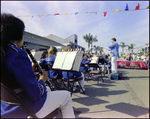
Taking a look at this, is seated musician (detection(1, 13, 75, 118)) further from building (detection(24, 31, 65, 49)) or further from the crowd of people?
building (detection(24, 31, 65, 49))

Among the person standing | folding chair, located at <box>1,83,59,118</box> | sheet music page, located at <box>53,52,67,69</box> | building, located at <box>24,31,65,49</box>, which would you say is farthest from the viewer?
building, located at <box>24,31,65,49</box>

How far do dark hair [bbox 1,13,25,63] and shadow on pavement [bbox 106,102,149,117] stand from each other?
8.11 ft

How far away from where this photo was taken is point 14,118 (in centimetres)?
100

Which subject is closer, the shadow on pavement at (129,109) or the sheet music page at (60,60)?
the shadow on pavement at (129,109)

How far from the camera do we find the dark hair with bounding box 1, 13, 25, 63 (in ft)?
3.15

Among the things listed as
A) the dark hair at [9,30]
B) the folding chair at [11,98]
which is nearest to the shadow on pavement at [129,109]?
the folding chair at [11,98]

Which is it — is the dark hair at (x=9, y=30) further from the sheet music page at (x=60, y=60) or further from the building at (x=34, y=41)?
the building at (x=34, y=41)

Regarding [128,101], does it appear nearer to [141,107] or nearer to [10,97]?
[141,107]

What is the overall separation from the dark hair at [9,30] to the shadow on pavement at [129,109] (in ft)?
8.11

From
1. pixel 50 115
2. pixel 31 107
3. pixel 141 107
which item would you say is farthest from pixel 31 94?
pixel 141 107

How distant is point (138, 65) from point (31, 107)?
1100 centimetres

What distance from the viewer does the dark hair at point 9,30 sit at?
96 centimetres

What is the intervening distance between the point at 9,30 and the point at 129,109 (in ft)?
9.05

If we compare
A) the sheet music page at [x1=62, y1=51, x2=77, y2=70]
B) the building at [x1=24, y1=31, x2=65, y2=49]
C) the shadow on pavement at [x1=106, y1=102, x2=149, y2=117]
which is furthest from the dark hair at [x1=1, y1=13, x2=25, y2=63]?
the building at [x1=24, y1=31, x2=65, y2=49]
